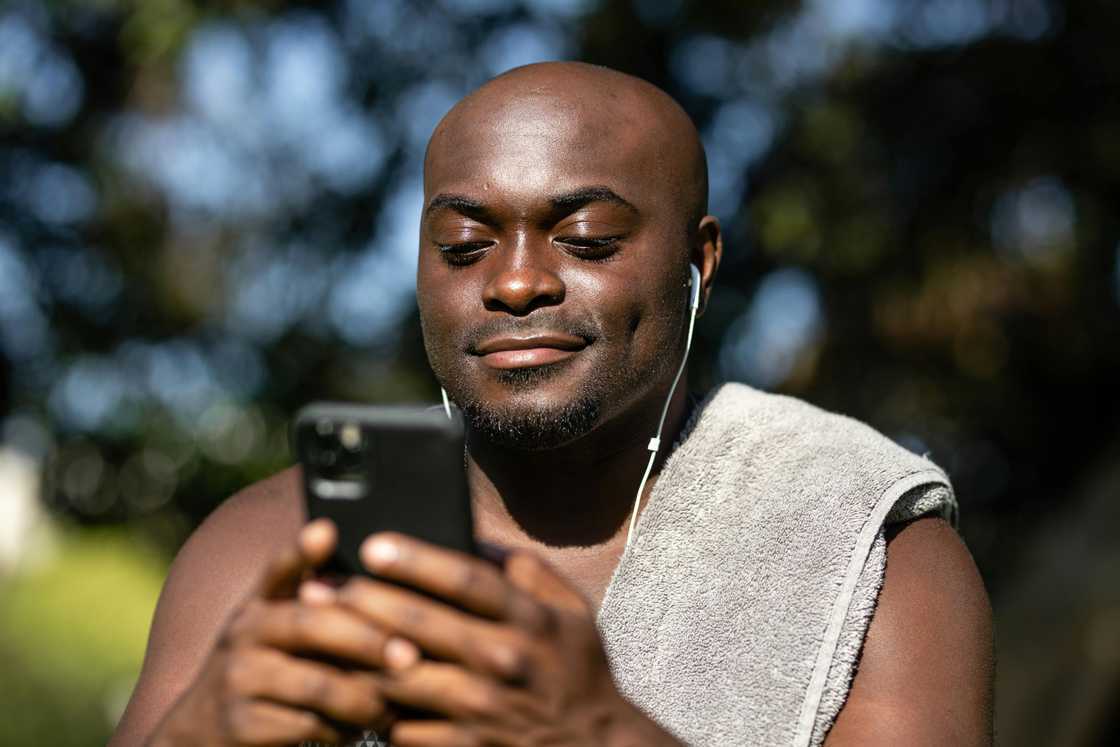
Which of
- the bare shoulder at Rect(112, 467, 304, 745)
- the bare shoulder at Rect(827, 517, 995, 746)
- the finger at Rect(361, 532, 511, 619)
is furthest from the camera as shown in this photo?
the bare shoulder at Rect(112, 467, 304, 745)

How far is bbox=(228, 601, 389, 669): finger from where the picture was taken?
106 centimetres

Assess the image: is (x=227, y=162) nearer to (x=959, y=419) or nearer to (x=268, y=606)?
(x=959, y=419)

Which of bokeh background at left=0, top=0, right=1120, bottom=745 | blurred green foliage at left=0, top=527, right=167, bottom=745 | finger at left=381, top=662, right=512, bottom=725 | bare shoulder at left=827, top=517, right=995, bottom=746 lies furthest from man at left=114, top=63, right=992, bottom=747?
blurred green foliage at left=0, top=527, right=167, bottom=745

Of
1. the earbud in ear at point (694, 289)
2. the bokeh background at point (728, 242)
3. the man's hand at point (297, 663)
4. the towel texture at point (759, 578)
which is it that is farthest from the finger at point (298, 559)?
the bokeh background at point (728, 242)

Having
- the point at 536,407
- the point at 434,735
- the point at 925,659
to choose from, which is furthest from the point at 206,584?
the point at 925,659

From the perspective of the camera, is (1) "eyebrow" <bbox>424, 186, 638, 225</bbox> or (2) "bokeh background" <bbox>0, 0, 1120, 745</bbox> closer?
(1) "eyebrow" <bbox>424, 186, 638, 225</bbox>

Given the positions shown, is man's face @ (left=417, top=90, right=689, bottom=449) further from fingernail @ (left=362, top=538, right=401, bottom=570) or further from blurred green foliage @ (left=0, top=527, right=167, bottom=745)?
blurred green foliage @ (left=0, top=527, right=167, bottom=745)

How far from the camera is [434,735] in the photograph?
42.7 inches

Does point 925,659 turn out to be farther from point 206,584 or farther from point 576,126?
point 206,584

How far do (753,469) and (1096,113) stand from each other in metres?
4.62

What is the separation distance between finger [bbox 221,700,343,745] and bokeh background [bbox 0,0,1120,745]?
432cm

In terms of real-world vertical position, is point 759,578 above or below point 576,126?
below

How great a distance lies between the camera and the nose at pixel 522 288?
1.79m

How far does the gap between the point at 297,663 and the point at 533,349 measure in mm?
791
